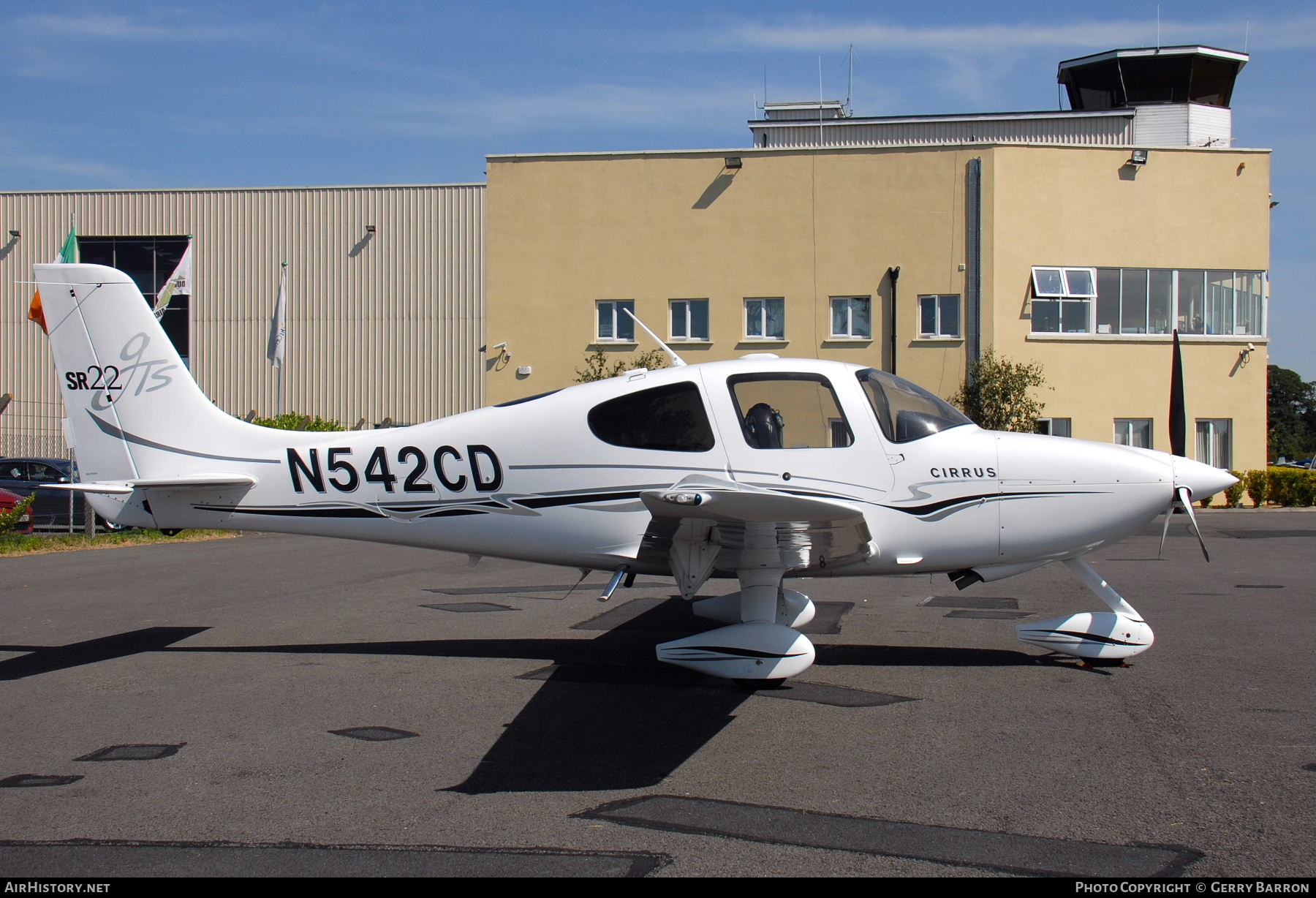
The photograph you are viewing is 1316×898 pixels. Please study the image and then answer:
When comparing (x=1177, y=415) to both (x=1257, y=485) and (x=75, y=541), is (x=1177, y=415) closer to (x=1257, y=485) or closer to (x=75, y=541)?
(x=75, y=541)

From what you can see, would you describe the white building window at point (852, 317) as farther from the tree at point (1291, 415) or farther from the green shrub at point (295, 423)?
the tree at point (1291, 415)

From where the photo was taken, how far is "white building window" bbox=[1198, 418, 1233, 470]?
90.0ft

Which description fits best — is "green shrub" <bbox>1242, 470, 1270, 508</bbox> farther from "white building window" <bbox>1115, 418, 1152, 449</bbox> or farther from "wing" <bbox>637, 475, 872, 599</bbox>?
"wing" <bbox>637, 475, 872, 599</bbox>

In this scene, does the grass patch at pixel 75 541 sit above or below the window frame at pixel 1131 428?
below

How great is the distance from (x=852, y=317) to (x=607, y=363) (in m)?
6.76

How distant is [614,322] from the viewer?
2836cm

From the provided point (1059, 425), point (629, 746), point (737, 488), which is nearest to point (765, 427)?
point (737, 488)

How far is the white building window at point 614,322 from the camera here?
28.2 meters

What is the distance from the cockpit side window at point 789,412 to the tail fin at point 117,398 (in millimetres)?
3858

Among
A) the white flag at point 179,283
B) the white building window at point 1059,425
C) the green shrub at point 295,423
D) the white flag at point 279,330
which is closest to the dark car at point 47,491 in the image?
the green shrub at point 295,423

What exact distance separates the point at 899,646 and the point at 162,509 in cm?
585

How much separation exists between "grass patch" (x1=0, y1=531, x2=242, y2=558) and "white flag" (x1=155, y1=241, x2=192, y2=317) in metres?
10.1

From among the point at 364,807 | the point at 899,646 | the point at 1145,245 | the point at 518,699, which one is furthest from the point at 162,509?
the point at 1145,245

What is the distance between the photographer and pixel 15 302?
105 feet
